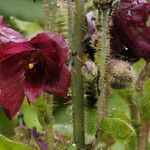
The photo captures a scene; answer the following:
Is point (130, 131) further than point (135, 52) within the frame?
No

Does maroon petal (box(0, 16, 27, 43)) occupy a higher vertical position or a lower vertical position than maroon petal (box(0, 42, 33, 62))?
higher

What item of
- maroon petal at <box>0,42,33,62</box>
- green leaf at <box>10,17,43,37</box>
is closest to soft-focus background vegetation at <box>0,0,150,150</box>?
green leaf at <box>10,17,43,37</box>

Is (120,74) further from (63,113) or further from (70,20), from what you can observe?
(63,113)

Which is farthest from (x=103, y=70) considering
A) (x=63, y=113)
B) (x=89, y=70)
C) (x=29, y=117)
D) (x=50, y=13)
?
(x=63, y=113)

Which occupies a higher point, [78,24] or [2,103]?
[78,24]

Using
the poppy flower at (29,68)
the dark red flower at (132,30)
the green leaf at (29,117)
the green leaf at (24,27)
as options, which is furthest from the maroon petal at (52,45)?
the green leaf at (24,27)

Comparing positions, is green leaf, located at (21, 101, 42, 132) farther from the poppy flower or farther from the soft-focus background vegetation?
the poppy flower

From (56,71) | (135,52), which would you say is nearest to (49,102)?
(56,71)

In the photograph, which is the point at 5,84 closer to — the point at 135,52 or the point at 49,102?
the point at 49,102
